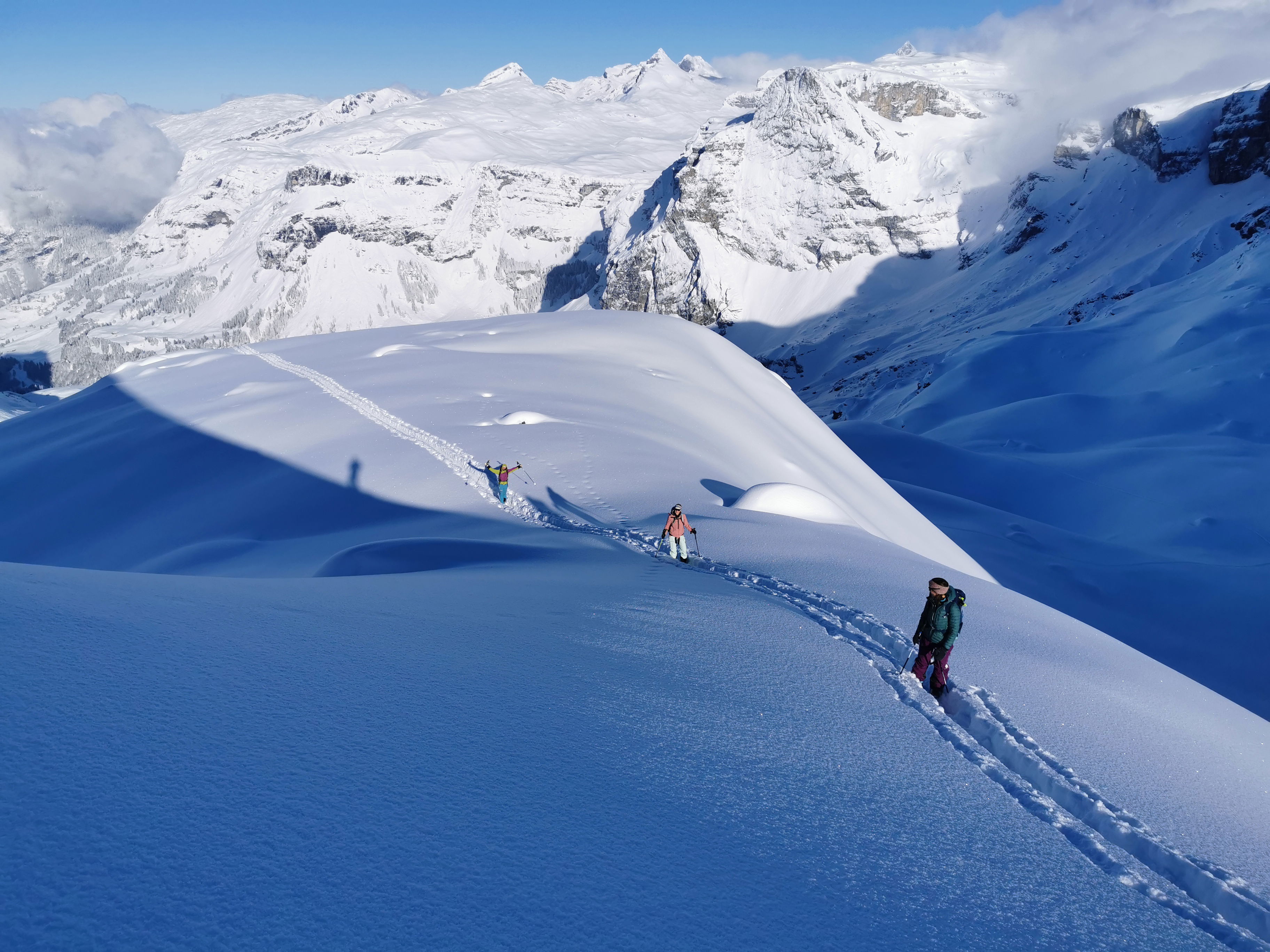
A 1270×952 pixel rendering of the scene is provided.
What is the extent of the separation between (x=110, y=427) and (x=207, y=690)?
3050 centimetres

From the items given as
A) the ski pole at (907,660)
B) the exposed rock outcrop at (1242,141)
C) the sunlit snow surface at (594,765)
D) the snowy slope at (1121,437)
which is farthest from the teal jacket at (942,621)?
the exposed rock outcrop at (1242,141)

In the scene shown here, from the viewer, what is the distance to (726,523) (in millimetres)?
15891

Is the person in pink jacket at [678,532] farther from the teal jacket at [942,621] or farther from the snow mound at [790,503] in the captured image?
the teal jacket at [942,621]

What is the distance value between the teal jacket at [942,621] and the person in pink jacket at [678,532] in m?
5.82

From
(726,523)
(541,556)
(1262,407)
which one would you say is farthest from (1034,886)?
(1262,407)

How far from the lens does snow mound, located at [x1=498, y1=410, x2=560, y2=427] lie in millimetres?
23938

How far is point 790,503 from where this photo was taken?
60.5ft

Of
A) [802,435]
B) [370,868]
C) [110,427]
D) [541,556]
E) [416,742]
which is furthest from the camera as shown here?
[802,435]

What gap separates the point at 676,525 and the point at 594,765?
27.6 ft

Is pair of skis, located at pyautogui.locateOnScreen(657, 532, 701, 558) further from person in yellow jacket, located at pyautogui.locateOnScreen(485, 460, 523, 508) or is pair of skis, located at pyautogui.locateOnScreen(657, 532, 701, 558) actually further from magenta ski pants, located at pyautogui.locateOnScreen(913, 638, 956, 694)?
magenta ski pants, located at pyautogui.locateOnScreen(913, 638, 956, 694)

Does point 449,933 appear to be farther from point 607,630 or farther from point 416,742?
point 607,630

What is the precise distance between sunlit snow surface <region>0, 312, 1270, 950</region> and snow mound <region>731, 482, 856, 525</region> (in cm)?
320

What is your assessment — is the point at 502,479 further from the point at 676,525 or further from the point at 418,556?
the point at 676,525

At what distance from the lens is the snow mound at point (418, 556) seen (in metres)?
13.5
